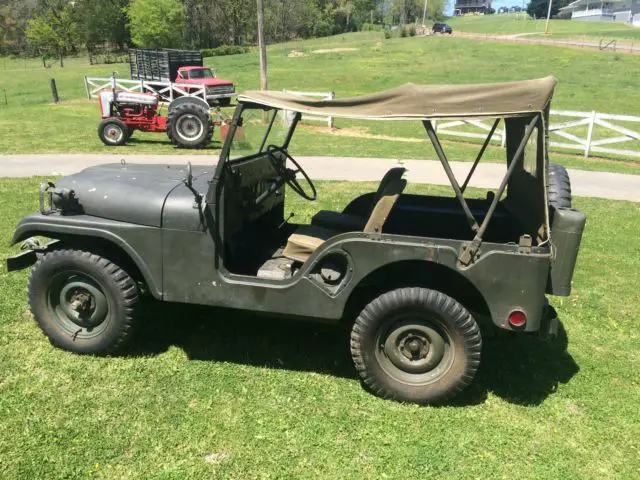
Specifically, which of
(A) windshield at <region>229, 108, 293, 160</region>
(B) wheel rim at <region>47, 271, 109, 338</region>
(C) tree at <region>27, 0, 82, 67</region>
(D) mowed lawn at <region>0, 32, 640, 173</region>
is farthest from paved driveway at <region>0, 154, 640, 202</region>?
(C) tree at <region>27, 0, 82, 67</region>

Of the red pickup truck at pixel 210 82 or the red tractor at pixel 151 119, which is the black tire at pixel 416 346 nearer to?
the red tractor at pixel 151 119

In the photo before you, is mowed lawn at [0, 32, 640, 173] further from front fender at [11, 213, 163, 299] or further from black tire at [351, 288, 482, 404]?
black tire at [351, 288, 482, 404]

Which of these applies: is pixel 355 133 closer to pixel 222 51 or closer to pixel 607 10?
pixel 222 51

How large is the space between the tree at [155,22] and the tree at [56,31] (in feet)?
33.0

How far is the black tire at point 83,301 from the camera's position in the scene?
3566mm

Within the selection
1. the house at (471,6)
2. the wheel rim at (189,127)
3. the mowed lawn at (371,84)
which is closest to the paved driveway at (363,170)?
the mowed lawn at (371,84)

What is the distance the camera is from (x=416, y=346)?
3.35 metres

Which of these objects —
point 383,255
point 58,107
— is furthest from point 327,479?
point 58,107

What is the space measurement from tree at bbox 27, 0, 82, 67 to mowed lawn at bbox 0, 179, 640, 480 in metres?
62.9

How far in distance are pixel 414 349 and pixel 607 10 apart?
11288cm

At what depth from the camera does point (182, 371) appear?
145 inches

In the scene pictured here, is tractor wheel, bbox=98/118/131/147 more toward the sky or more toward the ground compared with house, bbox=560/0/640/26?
more toward the ground

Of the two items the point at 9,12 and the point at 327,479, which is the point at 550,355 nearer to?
the point at 327,479

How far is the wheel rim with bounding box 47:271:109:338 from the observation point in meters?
3.67
